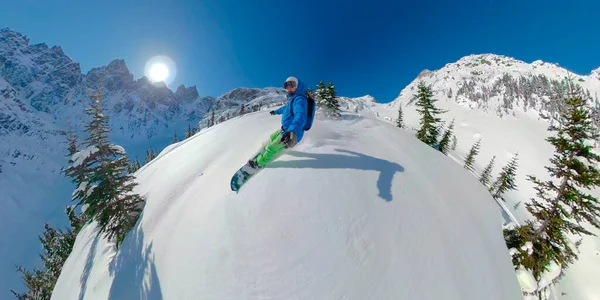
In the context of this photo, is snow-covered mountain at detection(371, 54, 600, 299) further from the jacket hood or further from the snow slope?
the jacket hood

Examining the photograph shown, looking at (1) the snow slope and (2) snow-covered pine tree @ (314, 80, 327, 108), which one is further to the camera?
(2) snow-covered pine tree @ (314, 80, 327, 108)

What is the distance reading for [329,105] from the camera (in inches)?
1260

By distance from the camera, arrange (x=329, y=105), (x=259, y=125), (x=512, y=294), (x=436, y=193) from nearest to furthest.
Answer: (x=512, y=294)
(x=436, y=193)
(x=259, y=125)
(x=329, y=105)

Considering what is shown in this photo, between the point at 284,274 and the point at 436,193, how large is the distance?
5.47 metres

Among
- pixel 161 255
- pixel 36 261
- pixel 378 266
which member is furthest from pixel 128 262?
pixel 36 261

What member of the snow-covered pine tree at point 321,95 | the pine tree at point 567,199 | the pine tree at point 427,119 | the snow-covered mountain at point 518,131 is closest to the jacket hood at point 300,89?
the pine tree at point 567,199

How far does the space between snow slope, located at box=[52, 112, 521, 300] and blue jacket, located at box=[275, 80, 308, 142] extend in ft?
3.74

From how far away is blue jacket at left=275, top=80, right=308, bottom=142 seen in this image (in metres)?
6.38

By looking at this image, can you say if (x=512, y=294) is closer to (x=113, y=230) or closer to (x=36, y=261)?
(x=113, y=230)

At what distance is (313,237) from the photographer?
5160 mm

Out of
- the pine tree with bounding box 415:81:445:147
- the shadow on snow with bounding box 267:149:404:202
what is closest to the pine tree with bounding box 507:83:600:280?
the shadow on snow with bounding box 267:149:404:202

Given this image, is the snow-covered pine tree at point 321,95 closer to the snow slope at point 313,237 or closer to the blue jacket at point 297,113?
the snow slope at point 313,237

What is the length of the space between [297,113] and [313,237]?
3129 mm

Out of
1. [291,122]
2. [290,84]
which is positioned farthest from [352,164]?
[290,84]
